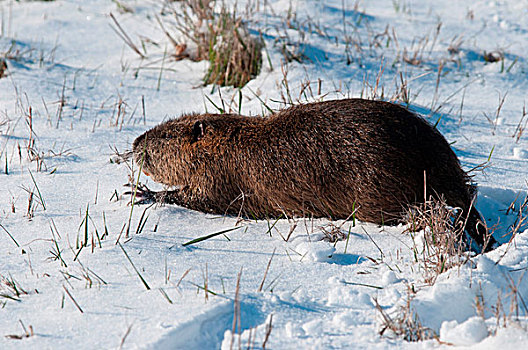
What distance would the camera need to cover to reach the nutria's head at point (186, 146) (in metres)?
3.63

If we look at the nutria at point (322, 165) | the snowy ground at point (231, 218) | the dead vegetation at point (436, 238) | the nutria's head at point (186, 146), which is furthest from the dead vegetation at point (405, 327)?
the nutria's head at point (186, 146)

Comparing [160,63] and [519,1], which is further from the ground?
[519,1]

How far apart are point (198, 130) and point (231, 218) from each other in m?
0.64

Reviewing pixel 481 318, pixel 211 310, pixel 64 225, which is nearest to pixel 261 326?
pixel 211 310

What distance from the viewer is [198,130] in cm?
375

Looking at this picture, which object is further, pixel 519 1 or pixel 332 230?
pixel 519 1

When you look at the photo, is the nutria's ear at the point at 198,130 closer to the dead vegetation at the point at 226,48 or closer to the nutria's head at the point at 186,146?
the nutria's head at the point at 186,146

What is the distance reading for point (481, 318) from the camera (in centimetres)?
202

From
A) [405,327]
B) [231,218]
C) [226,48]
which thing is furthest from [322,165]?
[226,48]

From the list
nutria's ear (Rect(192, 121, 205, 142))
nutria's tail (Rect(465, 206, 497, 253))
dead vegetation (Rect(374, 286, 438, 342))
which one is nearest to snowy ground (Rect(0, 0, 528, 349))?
dead vegetation (Rect(374, 286, 438, 342))

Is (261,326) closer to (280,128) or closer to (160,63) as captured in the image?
(280,128)

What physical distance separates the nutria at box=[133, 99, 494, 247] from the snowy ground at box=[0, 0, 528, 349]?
0.14 m

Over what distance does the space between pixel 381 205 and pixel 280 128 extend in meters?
0.75

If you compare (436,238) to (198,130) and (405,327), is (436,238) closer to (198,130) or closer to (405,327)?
(405,327)
